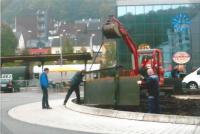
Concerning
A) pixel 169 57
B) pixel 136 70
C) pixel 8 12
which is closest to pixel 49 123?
pixel 136 70

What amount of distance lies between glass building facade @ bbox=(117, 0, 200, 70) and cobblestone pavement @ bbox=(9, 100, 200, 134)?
63.2 metres

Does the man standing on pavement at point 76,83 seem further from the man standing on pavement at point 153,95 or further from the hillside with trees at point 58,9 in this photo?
the hillside with trees at point 58,9

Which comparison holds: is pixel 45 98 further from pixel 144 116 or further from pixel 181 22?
pixel 181 22

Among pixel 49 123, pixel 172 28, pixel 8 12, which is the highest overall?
pixel 8 12

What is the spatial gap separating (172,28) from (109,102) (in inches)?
2534

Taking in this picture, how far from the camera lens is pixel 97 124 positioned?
51.1 ft

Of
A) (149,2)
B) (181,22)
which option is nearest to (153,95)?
(181,22)

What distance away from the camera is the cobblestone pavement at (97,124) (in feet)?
45.4

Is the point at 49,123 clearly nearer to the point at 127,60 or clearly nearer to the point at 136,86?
the point at 136,86

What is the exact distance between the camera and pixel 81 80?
23344 millimetres

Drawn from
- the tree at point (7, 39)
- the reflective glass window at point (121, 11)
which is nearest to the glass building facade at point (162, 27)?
the reflective glass window at point (121, 11)

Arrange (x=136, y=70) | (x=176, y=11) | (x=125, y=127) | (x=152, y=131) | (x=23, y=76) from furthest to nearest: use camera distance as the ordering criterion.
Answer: (x=176, y=11) < (x=23, y=76) < (x=136, y=70) < (x=125, y=127) < (x=152, y=131)

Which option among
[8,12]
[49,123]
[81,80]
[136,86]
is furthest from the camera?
[8,12]

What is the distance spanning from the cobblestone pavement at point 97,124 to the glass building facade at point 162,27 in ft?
207
